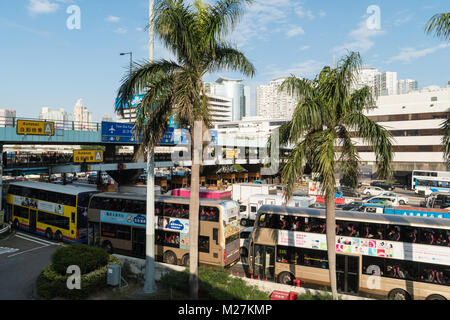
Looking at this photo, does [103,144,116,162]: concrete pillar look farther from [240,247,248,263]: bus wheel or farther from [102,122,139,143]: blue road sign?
[240,247,248,263]: bus wheel

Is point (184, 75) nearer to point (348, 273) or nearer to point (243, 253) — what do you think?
point (348, 273)

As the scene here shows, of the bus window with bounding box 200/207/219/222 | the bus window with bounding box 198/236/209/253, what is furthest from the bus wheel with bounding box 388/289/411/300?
the bus window with bounding box 198/236/209/253

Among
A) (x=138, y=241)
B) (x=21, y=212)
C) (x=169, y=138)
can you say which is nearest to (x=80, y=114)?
(x=169, y=138)

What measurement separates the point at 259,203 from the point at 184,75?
1788 centimetres

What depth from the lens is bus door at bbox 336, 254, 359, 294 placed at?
11.4 m

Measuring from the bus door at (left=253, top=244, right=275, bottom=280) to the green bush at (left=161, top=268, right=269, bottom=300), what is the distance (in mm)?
2803

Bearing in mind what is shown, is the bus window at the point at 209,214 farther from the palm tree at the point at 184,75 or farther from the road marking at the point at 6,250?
the road marking at the point at 6,250

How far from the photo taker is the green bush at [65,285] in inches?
408

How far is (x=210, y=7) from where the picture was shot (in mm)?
8281

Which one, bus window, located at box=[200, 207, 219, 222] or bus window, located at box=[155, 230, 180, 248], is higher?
bus window, located at box=[200, 207, 219, 222]
